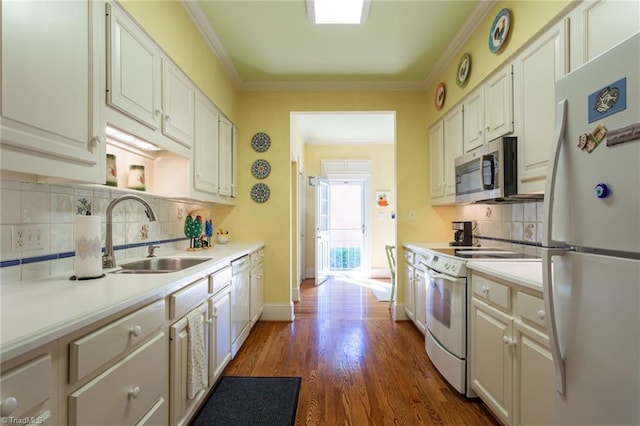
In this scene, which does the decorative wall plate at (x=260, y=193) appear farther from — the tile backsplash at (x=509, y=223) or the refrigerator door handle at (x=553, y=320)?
the refrigerator door handle at (x=553, y=320)

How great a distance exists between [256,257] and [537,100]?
265cm

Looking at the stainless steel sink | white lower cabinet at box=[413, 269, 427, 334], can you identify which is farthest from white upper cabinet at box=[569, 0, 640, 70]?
the stainless steel sink

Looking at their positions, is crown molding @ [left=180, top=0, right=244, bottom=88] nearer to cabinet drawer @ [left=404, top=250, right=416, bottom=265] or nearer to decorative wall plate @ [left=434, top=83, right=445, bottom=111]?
decorative wall plate @ [left=434, top=83, right=445, bottom=111]

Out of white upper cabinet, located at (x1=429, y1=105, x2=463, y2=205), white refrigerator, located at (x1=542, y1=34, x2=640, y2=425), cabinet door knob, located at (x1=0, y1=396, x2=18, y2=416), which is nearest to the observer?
cabinet door knob, located at (x1=0, y1=396, x2=18, y2=416)

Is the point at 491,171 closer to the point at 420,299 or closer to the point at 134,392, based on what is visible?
the point at 420,299

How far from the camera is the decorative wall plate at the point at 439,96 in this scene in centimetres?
311

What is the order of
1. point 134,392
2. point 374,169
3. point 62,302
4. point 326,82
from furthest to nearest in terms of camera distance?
point 374,169 → point 326,82 → point 134,392 → point 62,302

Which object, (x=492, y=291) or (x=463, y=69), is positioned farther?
(x=463, y=69)

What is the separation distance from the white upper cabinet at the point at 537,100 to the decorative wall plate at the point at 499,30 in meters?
0.22

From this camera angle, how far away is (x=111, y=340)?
1.00 m

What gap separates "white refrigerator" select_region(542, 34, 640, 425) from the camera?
0.82 metres

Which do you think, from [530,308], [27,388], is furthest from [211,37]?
[530,308]

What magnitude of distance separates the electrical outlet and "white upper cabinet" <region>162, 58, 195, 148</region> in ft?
2.80

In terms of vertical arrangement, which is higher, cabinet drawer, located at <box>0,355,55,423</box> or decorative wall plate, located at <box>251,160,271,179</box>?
decorative wall plate, located at <box>251,160,271,179</box>
